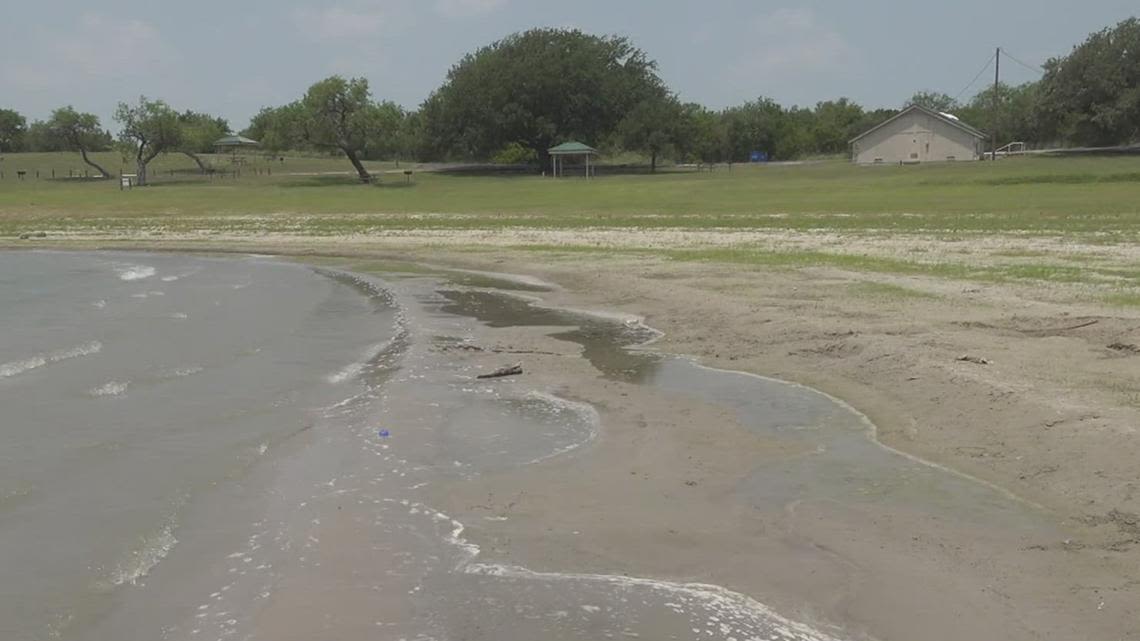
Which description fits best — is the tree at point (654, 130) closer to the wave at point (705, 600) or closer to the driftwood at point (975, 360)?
the driftwood at point (975, 360)

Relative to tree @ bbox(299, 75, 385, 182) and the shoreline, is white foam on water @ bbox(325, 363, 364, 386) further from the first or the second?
tree @ bbox(299, 75, 385, 182)

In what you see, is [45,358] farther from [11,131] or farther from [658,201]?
[11,131]

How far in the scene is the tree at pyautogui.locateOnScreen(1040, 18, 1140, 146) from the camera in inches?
3322

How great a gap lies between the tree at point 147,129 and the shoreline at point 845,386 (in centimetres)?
6563

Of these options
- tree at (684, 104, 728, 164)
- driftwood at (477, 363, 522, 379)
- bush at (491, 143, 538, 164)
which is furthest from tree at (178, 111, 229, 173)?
driftwood at (477, 363, 522, 379)

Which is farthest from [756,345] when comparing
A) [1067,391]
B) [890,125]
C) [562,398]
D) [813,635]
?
[890,125]

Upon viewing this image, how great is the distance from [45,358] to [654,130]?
76137 millimetres

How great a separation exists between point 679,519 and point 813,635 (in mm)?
2013

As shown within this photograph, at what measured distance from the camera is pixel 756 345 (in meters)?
14.5

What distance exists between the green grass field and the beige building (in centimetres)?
1601

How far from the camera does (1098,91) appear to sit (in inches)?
3435

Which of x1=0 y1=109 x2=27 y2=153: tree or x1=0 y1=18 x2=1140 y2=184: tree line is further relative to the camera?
x1=0 y1=109 x2=27 y2=153: tree

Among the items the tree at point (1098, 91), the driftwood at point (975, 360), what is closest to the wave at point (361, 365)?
the driftwood at point (975, 360)

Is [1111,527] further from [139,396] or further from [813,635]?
[139,396]
